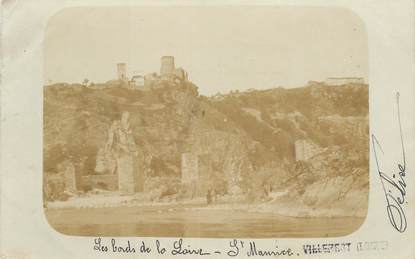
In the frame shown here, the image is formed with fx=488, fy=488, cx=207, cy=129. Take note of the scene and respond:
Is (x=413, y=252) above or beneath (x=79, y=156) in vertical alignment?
beneath

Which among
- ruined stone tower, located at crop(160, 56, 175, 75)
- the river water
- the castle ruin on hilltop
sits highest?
ruined stone tower, located at crop(160, 56, 175, 75)

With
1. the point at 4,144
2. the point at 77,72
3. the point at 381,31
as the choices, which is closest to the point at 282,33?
the point at 381,31

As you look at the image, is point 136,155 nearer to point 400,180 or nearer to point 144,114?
point 144,114

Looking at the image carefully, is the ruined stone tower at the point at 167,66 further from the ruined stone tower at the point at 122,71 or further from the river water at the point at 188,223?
the river water at the point at 188,223

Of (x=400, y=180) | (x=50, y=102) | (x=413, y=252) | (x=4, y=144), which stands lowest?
(x=413, y=252)

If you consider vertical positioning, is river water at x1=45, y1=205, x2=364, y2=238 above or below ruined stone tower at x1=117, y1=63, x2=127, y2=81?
below

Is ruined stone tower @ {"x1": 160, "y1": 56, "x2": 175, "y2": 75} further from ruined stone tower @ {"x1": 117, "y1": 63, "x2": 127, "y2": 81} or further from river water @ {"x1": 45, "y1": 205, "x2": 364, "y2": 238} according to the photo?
river water @ {"x1": 45, "y1": 205, "x2": 364, "y2": 238}
